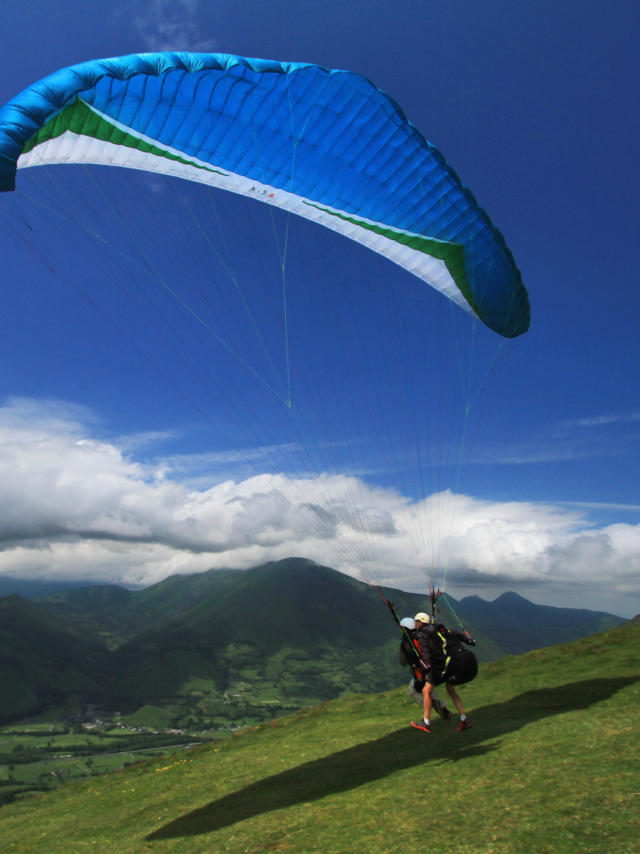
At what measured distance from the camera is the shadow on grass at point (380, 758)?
Answer: 32.4ft

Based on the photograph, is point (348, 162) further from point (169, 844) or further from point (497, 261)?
point (169, 844)

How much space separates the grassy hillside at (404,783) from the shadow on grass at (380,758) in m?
0.06

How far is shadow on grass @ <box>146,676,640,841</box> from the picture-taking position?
989cm

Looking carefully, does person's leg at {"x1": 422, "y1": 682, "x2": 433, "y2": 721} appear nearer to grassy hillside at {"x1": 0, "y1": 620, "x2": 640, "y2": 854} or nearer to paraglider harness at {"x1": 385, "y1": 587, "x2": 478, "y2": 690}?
paraglider harness at {"x1": 385, "y1": 587, "x2": 478, "y2": 690}

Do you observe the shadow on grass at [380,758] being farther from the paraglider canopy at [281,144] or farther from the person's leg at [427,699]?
the paraglider canopy at [281,144]

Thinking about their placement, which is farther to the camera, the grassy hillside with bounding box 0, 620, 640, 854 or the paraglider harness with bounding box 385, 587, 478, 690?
the paraglider harness with bounding box 385, 587, 478, 690

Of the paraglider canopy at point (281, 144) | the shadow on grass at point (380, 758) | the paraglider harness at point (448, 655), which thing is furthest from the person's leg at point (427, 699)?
the paraglider canopy at point (281, 144)

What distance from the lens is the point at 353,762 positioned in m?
11.8

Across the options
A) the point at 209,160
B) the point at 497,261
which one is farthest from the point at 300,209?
the point at 497,261

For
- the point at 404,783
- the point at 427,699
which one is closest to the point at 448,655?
the point at 427,699

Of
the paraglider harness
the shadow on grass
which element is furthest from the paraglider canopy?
the shadow on grass

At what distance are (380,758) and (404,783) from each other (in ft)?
→ 8.75

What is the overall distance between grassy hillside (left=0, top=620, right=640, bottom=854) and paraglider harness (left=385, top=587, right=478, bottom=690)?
1.35 m

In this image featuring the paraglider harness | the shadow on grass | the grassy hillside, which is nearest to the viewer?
the grassy hillside
